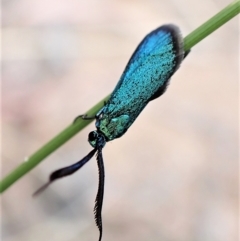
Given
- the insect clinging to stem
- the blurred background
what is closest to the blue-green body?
the insect clinging to stem

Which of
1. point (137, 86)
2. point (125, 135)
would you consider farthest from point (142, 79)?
→ point (125, 135)

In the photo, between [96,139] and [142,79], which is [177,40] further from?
[96,139]

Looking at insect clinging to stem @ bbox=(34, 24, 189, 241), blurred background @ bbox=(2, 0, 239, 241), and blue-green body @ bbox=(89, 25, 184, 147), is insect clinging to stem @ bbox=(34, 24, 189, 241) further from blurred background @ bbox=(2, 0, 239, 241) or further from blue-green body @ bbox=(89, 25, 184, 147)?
blurred background @ bbox=(2, 0, 239, 241)

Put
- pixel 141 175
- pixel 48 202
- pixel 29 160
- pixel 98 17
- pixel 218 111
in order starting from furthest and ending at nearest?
pixel 98 17, pixel 218 111, pixel 141 175, pixel 48 202, pixel 29 160

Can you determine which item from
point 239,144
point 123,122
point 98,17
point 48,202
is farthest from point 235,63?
point 123,122

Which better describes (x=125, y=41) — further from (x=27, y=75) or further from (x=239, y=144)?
(x=239, y=144)

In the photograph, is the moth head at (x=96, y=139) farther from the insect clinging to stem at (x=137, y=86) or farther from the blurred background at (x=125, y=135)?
the blurred background at (x=125, y=135)
